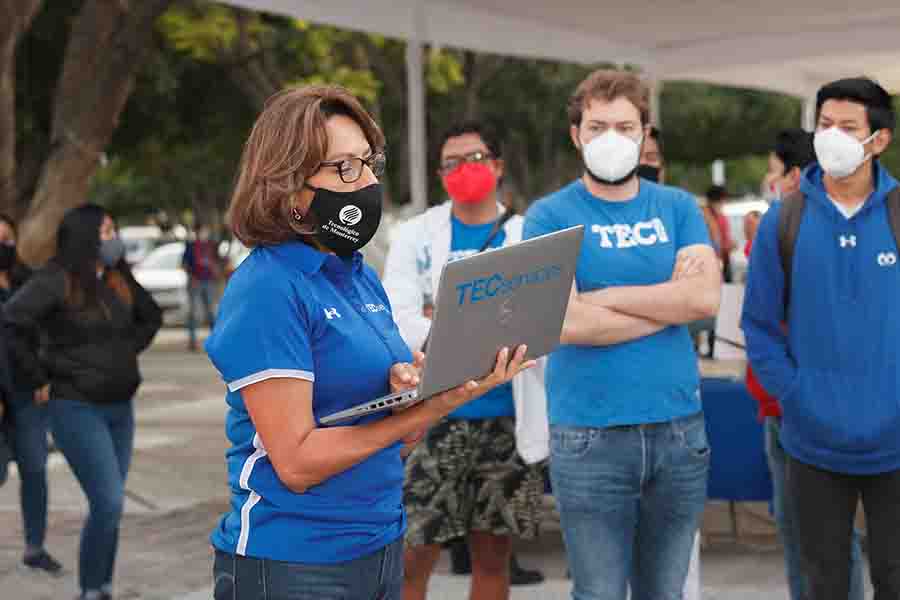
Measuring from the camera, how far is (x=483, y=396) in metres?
4.98

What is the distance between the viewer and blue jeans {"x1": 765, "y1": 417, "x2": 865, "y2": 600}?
4.22 meters

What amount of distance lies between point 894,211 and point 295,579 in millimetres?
2229

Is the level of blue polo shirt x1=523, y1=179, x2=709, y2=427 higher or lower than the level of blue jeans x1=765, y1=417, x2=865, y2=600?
higher

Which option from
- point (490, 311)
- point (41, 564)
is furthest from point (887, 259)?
point (41, 564)

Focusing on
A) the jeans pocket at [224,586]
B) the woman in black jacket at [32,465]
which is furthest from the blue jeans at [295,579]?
the woman in black jacket at [32,465]

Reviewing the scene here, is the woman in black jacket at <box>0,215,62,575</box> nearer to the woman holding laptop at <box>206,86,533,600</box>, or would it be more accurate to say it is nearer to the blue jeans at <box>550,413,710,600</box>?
the blue jeans at <box>550,413,710,600</box>

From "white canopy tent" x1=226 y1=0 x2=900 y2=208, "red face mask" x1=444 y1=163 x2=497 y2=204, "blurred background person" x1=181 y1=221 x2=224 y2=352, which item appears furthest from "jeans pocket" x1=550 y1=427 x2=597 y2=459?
"blurred background person" x1=181 y1=221 x2=224 y2=352

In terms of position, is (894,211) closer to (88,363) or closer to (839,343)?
(839,343)

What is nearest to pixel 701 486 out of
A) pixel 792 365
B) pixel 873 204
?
pixel 792 365

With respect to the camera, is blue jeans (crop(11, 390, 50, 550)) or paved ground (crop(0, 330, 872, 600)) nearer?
paved ground (crop(0, 330, 872, 600))

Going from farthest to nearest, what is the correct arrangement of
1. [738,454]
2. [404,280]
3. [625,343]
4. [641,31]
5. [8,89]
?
1. [641,31]
2. [8,89]
3. [738,454]
4. [404,280]
5. [625,343]

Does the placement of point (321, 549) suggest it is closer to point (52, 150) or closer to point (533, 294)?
point (533, 294)

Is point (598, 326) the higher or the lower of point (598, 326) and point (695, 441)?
the higher

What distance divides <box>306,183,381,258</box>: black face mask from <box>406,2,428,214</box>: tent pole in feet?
23.1
